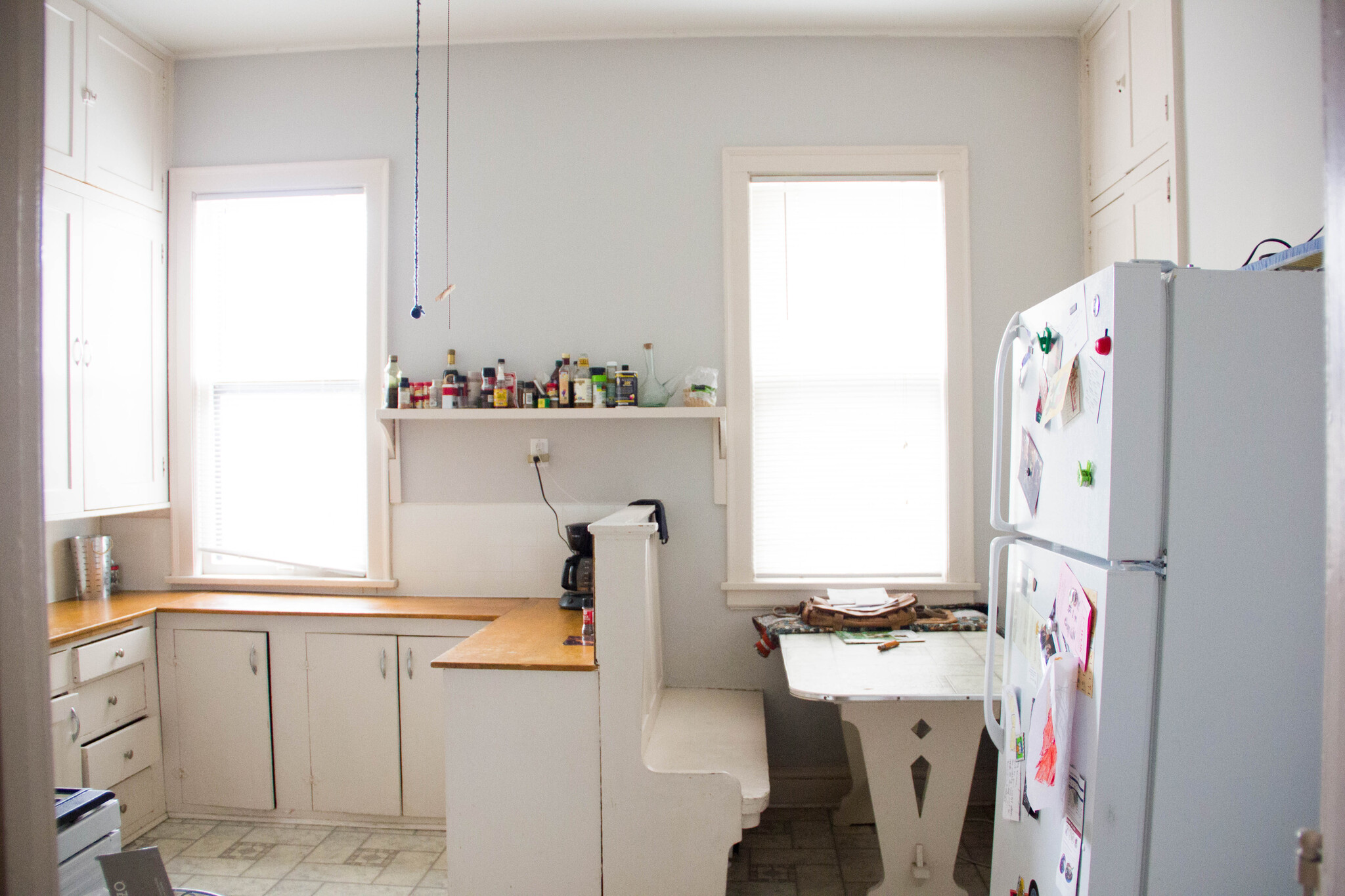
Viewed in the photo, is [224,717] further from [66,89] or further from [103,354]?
[66,89]

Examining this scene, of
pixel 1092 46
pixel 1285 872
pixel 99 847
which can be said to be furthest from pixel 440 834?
pixel 1092 46

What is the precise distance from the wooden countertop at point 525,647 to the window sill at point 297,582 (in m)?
0.73

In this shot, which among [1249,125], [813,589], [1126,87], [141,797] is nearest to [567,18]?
[1126,87]

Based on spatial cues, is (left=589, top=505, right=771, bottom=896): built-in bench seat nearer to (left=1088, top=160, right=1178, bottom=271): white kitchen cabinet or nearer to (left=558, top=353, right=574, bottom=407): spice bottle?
(left=558, top=353, right=574, bottom=407): spice bottle

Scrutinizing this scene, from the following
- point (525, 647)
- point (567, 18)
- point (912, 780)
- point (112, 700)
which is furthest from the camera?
point (567, 18)

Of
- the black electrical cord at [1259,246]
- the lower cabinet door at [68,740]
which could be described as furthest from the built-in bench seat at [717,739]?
the lower cabinet door at [68,740]

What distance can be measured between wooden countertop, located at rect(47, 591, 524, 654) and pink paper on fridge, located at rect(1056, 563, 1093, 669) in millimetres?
1969

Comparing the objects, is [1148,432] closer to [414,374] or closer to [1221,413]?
[1221,413]

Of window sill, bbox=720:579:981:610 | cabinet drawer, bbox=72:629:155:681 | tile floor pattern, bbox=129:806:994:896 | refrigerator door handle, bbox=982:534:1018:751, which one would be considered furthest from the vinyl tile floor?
refrigerator door handle, bbox=982:534:1018:751

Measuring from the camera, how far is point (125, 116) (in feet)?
9.89

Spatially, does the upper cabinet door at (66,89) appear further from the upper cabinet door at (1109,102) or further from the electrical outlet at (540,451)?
the upper cabinet door at (1109,102)

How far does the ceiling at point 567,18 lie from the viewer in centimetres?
285

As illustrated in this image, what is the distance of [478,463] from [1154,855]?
2574 mm

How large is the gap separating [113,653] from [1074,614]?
3.15 metres
